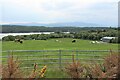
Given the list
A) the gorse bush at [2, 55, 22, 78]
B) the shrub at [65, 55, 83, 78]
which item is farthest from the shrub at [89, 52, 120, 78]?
the gorse bush at [2, 55, 22, 78]

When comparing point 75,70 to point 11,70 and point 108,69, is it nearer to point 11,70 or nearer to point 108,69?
point 108,69

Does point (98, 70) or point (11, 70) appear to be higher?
point (11, 70)

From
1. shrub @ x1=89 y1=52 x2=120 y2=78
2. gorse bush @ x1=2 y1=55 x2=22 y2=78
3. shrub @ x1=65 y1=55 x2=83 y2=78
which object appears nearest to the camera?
gorse bush @ x1=2 y1=55 x2=22 y2=78

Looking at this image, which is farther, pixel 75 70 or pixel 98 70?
pixel 75 70

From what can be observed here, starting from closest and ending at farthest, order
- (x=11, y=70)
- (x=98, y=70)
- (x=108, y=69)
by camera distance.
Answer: (x=11, y=70)
(x=98, y=70)
(x=108, y=69)

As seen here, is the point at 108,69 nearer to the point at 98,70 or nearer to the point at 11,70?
the point at 98,70

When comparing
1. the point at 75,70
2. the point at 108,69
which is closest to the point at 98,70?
the point at 108,69

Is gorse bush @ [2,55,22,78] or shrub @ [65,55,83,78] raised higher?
gorse bush @ [2,55,22,78]

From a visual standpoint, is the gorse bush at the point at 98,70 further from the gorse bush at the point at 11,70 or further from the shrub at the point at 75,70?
the gorse bush at the point at 11,70

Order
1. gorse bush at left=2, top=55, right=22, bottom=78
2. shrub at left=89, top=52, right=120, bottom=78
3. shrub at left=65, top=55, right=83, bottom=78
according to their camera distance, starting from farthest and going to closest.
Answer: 1. shrub at left=65, top=55, right=83, bottom=78
2. shrub at left=89, top=52, right=120, bottom=78
3. gorse bush at left=2, top=55, right=22, bottom=78

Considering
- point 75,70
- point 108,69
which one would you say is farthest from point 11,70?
point 108,69

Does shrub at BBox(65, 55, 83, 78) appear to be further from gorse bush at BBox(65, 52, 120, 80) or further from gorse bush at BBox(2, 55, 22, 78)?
gorse bush at BBox(2, 55, 22, 78)

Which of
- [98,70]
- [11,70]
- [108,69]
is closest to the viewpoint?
[11,70]

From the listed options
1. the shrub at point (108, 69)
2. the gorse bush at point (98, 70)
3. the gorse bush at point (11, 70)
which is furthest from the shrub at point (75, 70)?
the gorse bush at point (11, 70)
